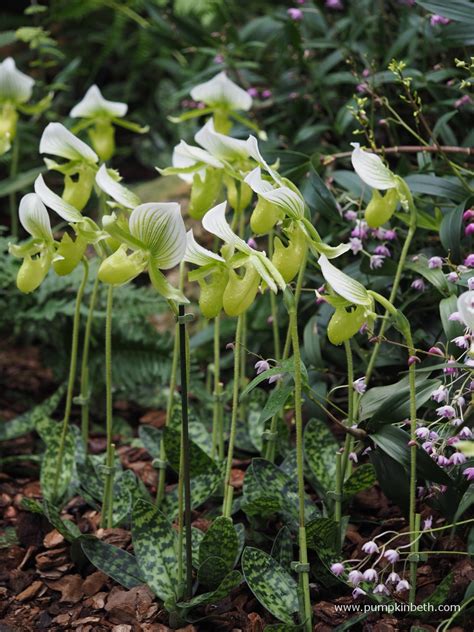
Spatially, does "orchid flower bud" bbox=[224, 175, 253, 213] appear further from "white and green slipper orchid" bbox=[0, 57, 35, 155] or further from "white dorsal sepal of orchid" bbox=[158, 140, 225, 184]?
"white and green slipper orchid" bbox=[0, 57, 35, 155]

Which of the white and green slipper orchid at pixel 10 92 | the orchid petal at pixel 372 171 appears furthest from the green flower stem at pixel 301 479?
the white and green slipper orchid at pixel 10 92

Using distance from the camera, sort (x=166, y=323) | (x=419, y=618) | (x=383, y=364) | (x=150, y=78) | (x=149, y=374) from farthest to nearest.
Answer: (x=150, y=78) < (x=166, y=323) < (x=149, y=374) < (x=383, y=364) < (x=419, y=618)

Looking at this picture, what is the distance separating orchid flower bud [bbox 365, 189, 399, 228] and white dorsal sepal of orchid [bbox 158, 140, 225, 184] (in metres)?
0.24

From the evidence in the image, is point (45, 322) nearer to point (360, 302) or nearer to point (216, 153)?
point (216, 153)

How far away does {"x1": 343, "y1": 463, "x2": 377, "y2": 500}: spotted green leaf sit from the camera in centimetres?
124

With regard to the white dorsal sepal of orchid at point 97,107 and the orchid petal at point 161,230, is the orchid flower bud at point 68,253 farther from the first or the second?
the white dorsal sepal of orchid at point 97,107

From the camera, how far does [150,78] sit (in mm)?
3080

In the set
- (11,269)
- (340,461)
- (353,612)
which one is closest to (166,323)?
(11,269)

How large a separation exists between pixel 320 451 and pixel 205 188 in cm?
50

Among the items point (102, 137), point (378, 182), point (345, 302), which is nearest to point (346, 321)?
point (345, 302)

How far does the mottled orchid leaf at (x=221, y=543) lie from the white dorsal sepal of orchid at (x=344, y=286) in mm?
370

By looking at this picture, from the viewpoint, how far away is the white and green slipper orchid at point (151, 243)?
37.3 inches

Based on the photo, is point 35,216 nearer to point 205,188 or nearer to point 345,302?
point 205,188

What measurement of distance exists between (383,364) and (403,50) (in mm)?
898
